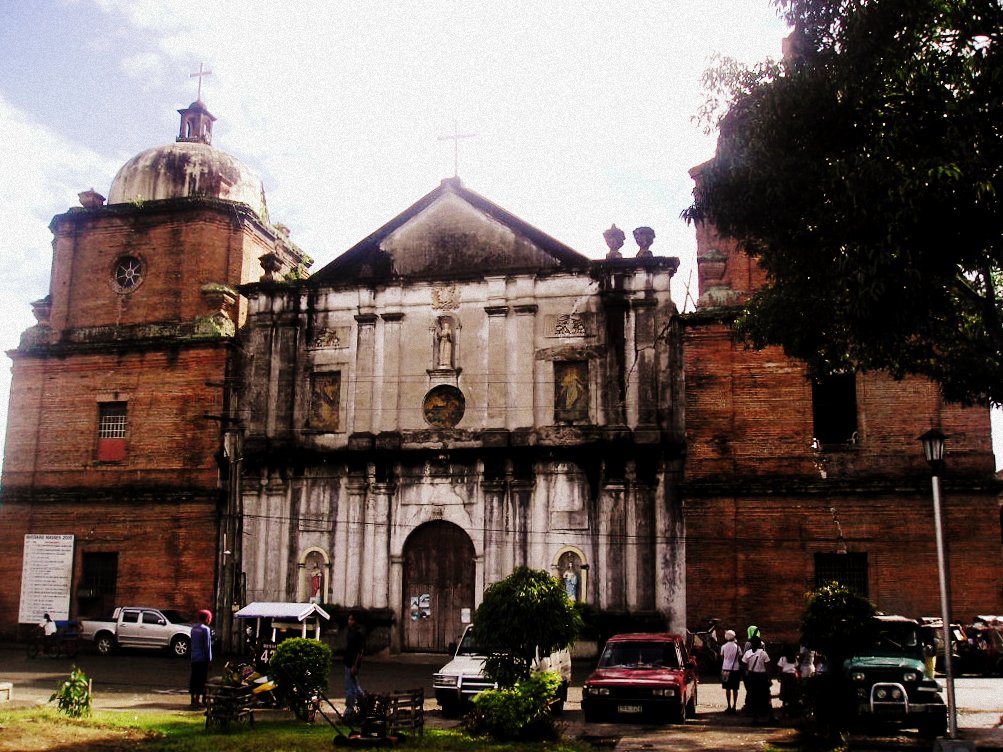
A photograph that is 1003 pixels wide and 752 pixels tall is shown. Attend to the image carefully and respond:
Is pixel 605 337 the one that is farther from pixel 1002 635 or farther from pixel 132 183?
pixel 132 183

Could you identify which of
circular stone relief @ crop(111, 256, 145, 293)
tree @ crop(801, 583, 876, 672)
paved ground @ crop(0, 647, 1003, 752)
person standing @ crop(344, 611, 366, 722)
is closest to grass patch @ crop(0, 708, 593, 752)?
person standing @ crop(344, 611, 366, 722)

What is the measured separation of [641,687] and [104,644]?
625 inches

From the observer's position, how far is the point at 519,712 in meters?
Result: 13.4

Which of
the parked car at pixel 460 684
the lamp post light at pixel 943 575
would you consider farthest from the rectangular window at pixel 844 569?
the lamp post light at pixel 943 575

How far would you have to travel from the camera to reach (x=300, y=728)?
14.0m

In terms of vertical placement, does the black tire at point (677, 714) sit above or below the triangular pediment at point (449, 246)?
below

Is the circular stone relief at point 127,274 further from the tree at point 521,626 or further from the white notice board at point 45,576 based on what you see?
the tree at point 521,626

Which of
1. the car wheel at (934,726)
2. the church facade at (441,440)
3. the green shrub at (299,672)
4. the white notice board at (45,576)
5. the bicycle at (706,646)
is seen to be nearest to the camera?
the car wheel at (934,726)

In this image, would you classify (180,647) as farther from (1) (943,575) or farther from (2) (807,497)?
(1) (943,575)

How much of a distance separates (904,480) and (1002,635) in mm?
3852

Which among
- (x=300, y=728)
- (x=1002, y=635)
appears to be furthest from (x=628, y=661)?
(x=1002, y=635)

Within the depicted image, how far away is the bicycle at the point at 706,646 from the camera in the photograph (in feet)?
75.2

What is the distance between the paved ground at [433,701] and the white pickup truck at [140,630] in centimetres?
36

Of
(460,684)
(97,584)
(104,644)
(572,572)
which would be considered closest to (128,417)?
(97,584)
